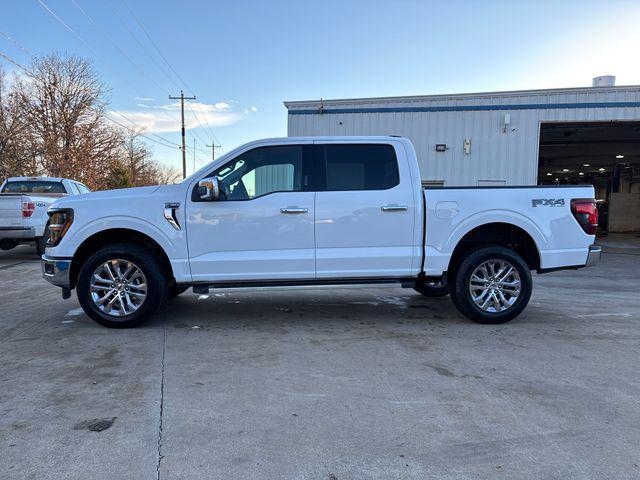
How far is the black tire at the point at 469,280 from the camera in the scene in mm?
5383

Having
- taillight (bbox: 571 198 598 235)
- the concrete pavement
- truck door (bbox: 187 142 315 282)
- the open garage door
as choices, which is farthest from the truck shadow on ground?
the open garage door

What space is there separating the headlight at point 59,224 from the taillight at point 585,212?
5726mm

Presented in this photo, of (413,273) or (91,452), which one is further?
(413,273)

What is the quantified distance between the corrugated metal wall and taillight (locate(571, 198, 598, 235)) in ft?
32.4

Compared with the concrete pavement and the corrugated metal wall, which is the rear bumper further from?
the corrugated metal wall

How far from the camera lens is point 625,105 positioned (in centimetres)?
1417

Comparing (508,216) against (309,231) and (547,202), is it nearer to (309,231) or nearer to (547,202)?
(547,202)

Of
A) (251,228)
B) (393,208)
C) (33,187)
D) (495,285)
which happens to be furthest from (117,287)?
A: (33,187)

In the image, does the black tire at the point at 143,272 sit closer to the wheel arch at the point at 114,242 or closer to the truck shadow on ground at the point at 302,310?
the wheel arch at the point at 114,242

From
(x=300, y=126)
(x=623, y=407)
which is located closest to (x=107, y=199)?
(x=623, y=407)

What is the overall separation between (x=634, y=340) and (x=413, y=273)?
2417mm

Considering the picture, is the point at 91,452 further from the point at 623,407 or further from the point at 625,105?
the point at 625,105

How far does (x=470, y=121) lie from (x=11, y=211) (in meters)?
13.0

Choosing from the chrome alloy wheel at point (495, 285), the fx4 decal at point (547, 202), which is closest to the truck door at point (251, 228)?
the chrome alloy wheel at point (495, 285)
